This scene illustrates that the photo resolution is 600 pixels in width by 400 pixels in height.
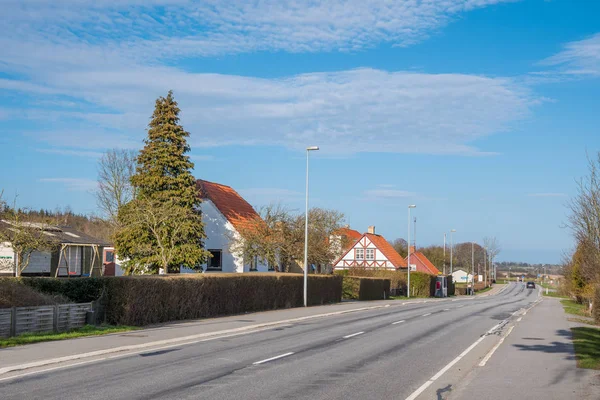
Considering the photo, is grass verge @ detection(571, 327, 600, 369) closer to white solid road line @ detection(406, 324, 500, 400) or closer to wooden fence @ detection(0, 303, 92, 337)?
white solid road line @ detection(406, 324, 500, 400)

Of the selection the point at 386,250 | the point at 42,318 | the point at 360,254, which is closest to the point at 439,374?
the point at 42,318

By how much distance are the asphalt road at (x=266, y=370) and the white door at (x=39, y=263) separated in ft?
83.8

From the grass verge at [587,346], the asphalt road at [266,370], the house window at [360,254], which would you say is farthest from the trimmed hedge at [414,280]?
the asphalt road at [266,370]

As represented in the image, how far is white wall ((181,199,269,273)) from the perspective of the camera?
48.9 meters

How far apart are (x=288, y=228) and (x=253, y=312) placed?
14.9 metres

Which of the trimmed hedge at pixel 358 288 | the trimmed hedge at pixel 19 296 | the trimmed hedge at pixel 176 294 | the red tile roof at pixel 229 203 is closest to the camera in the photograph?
the trimmed hedge at pixel 19 296

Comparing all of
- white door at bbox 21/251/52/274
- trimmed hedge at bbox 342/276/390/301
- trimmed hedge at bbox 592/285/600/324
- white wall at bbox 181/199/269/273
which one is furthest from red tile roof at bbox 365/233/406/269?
trimmed hedge at bbox 592/285/600/324

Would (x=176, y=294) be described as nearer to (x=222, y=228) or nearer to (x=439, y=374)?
(x=439, y=374)

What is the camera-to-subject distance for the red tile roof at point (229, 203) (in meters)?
50.3

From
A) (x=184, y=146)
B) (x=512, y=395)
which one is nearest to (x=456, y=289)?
(x=184, y=146)

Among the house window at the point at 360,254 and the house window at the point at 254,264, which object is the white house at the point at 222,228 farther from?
the house window at the point at 360,254

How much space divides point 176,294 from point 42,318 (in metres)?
6.72

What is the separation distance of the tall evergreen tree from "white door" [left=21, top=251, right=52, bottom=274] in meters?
5.16

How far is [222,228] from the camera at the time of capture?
5094 centimetres
